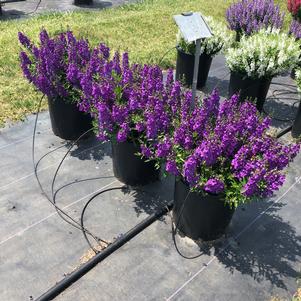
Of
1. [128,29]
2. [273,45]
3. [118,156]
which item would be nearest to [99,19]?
[128,29]

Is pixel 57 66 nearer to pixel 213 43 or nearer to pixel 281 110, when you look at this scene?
pixel 213 43

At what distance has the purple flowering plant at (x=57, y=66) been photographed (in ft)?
14.9

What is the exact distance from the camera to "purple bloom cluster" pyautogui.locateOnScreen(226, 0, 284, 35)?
716 centimetres

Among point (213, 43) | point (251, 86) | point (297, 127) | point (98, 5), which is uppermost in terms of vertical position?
point (213, 43)

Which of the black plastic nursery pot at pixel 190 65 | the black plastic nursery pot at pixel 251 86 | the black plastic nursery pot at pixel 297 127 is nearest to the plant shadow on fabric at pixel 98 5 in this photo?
the black plastic nursery pot at pixel 190 65

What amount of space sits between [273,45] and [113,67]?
251 cm

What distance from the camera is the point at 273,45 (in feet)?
17.7

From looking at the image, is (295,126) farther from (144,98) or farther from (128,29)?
(128,29)

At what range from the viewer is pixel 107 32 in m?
9.62

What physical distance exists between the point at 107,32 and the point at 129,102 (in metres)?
6.38

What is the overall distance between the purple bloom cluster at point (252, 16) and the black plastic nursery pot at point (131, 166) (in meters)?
4.17

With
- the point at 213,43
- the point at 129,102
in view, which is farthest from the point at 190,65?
the point at 129,102

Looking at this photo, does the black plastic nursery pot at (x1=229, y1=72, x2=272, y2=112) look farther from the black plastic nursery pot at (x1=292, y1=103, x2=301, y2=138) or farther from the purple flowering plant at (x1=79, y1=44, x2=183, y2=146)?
the purple flowering plant at (x1=79, y1=44, x2=183, y2=146)

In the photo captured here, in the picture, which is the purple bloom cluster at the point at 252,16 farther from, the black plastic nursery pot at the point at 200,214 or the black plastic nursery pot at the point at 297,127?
the black plastic nursery pot at the point at 200,214
